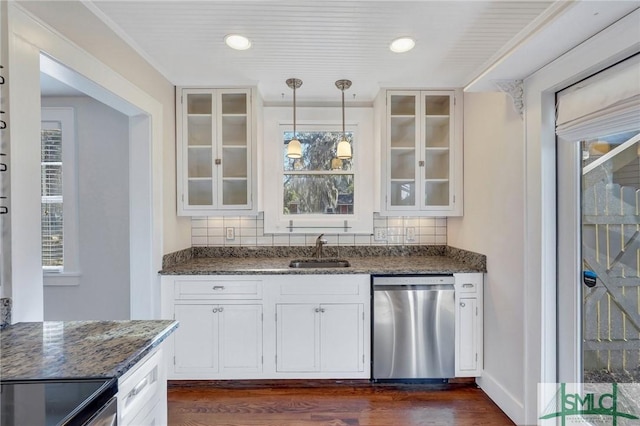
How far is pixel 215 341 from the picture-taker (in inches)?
91.5

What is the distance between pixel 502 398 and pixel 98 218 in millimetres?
3559

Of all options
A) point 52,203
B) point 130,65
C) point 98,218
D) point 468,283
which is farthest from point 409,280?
point 52,203

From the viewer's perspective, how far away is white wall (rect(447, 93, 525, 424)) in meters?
1.95

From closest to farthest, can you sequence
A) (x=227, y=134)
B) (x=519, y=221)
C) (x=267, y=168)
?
1. (x=519, y=221)
2. (x=227, y=134)
3. (x=267, y=168)

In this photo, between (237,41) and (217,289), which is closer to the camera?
(237,41)

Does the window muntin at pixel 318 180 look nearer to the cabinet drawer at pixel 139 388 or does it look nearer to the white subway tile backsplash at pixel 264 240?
the white subway tile backsplash at pixel 264 240

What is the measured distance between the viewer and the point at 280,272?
7.65 feet

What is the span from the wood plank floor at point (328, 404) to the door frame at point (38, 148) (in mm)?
728

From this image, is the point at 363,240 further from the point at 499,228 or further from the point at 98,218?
the point at 98,218

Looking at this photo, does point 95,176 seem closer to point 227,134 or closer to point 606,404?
point 227,134

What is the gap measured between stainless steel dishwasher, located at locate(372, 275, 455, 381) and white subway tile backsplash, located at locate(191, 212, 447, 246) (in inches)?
28.3

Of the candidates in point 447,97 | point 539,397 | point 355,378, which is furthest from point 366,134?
point 539,397

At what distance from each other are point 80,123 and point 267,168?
1741 millimetres

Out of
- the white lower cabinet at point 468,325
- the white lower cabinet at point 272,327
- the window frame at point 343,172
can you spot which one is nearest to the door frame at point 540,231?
A: the white lower cabinet at point 468,325
